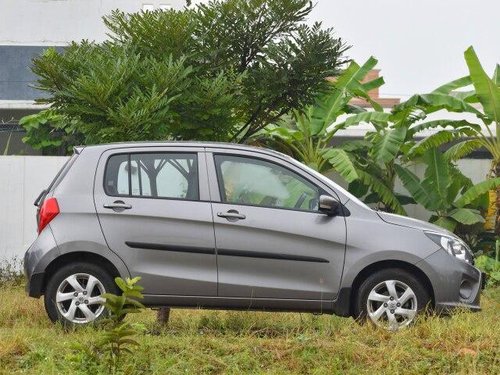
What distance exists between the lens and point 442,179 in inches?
784

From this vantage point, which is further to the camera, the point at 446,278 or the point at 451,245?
the point at 451,245

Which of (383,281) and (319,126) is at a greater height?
(319,126)

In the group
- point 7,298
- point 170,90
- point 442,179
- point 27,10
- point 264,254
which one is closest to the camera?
point 264,254

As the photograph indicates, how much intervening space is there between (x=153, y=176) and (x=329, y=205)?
158cm

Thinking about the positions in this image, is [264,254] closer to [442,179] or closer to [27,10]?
[442,179]

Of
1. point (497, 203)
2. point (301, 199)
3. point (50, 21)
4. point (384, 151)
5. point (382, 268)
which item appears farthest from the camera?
point (50, 21)

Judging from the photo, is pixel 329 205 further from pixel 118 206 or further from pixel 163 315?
pixel 163 315

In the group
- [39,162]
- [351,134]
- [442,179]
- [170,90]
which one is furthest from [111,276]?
[351,134]

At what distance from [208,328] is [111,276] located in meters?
0.96

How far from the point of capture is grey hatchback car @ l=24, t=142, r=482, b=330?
9.70m

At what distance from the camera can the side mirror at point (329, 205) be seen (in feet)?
31.8

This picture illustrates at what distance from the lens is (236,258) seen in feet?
31.9

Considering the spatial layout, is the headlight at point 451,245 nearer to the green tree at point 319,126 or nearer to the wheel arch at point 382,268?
the wheel arch at point 382,268

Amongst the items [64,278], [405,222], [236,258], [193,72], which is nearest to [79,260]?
[64,278]
